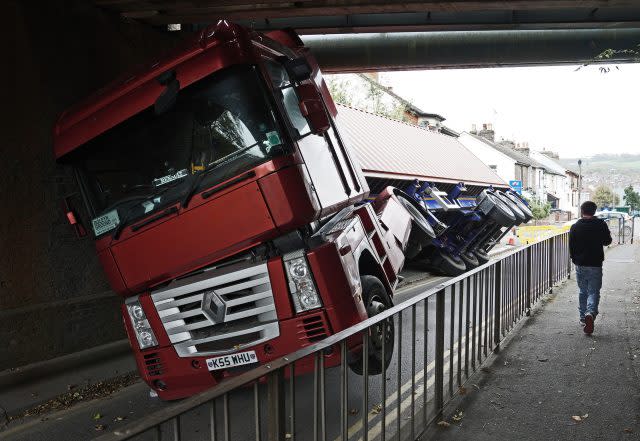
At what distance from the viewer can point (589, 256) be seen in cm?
762

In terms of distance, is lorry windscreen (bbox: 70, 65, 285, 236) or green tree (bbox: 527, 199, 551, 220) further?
green tree (bbox: 527, 199, 551, 220)

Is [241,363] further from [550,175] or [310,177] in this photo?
[550,175]

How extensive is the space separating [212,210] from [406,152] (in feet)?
37.0

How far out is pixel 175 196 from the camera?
4969 mm

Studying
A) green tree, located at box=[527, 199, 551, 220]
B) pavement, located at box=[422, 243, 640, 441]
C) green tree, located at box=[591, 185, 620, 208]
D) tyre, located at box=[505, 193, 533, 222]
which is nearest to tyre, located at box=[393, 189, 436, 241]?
pavement, located at box=[422, 243, 640, 441]

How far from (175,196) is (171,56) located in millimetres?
1252

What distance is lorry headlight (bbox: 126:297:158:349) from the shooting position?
521cm

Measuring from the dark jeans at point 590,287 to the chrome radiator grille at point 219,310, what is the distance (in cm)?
478

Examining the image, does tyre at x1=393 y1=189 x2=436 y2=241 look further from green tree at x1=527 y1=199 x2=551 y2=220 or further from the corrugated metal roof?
green tree at x1=527 y1=199 x2=551 y2=220

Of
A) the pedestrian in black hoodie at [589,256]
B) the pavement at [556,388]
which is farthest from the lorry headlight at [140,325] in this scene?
the pedestrian in black hoodie at [589,256]

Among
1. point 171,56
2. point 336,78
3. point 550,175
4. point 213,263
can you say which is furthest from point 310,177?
point 550,175

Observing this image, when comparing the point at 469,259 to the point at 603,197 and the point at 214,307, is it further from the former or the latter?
the point at 603,197

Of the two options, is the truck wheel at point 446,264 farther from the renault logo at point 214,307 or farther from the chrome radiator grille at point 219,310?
the renault logo at point 214,307

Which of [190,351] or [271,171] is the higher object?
[271,171]
